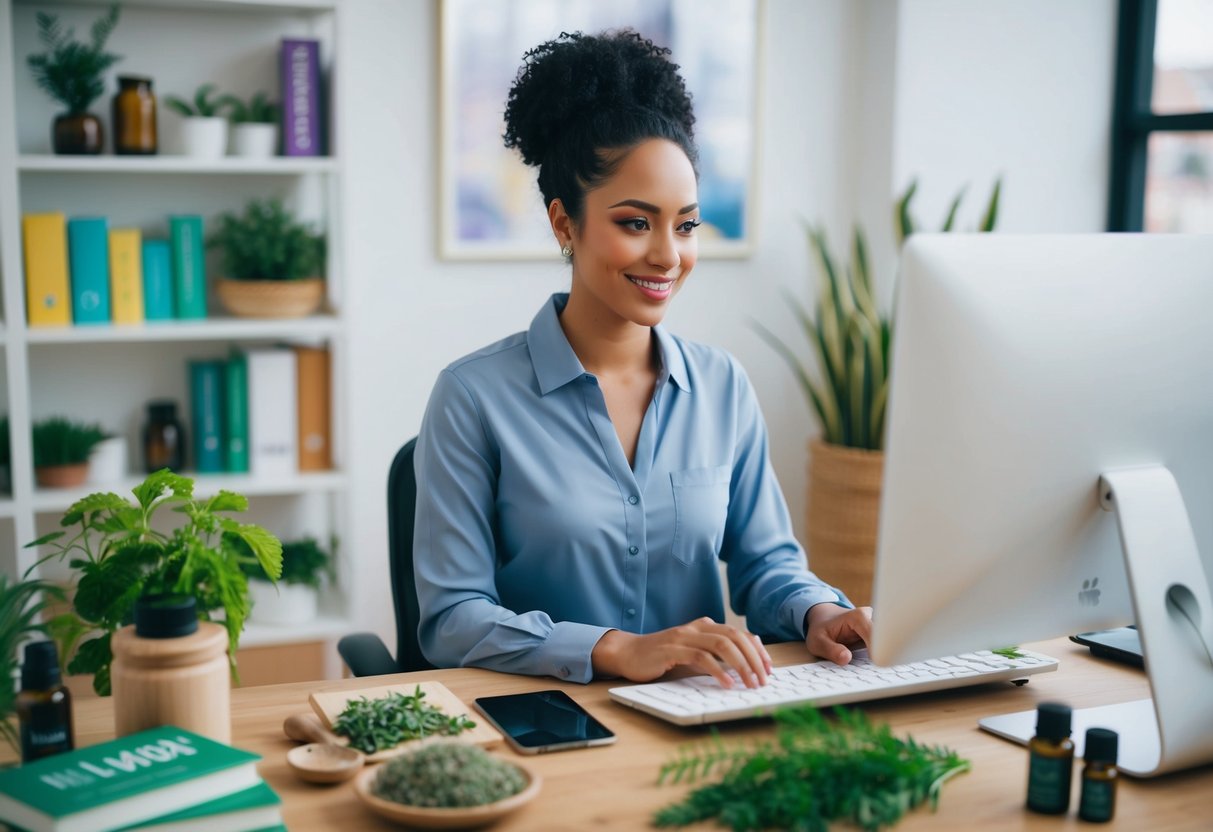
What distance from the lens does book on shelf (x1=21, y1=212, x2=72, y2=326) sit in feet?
8.92

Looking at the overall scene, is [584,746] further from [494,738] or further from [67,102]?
[67,102]

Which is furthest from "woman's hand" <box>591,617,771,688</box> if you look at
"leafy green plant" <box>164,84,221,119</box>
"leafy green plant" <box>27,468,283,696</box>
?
"leafy green plant" <box>164,84,221,119</box>

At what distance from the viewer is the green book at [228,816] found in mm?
1022

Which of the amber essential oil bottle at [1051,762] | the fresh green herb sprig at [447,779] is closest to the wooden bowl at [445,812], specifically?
the fresh green herb sprig at [447,779]

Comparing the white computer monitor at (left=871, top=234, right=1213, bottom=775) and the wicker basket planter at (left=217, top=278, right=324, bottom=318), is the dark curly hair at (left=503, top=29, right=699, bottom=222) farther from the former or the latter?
the wicker basket planter at (left=217, top=278, right=324, bottom=318)

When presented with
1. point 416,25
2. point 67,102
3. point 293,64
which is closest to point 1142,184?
point 416,25

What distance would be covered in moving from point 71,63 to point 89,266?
0.46 meters

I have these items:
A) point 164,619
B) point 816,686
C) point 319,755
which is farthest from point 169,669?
point 816,686

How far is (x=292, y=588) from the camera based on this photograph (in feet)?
9.73

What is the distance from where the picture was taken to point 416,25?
10.5 feet

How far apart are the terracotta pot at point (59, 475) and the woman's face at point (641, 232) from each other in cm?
163

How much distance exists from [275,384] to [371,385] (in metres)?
0.37

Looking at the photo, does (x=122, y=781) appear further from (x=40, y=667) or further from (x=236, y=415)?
(x=236, y=415)

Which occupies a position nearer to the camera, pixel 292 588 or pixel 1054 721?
pixel 1054 721
